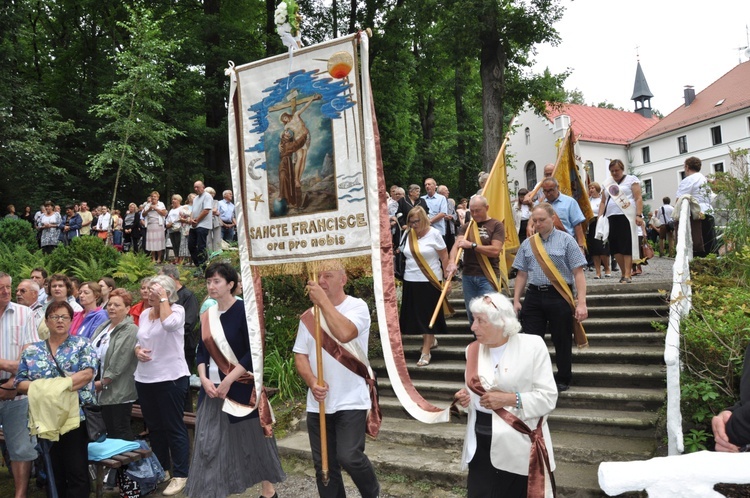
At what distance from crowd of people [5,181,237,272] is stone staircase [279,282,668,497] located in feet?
21.5

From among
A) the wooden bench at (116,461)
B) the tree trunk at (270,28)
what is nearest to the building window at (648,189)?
the tree trunk at (270,28)

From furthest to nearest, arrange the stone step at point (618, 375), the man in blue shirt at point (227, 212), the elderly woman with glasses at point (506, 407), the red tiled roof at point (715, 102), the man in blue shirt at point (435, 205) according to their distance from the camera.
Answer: the red tiled roof at point (715, 102) → the man in blue shirt at point (227, 212) → the man in blue shirt at point (435, 205) → the stone step at point (618, 375) → the elderly woman with glasses at point (506, 407)

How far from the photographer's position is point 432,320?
7.39 meters

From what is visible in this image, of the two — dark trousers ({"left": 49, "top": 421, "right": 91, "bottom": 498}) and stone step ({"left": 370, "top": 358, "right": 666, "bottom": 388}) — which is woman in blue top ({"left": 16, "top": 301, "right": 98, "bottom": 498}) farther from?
stone step ({"left": 370, "top": 358, "right": 666, "bottom": 388})

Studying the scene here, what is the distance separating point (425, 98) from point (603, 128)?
29.7m

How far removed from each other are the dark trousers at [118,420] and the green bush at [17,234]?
12098 mm

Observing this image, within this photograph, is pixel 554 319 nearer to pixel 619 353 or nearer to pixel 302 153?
pixel 619 353

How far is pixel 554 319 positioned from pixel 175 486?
384 centimetres

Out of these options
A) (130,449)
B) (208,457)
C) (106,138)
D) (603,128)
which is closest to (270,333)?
(130,449)

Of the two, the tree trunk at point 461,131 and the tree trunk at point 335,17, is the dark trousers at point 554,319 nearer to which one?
the tree trunk at point 335,17

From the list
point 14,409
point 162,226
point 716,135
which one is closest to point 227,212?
point 162,226

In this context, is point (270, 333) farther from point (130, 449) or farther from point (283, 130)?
point (283, 130)

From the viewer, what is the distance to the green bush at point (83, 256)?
1377cm

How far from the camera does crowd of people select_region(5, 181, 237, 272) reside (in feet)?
43.7
